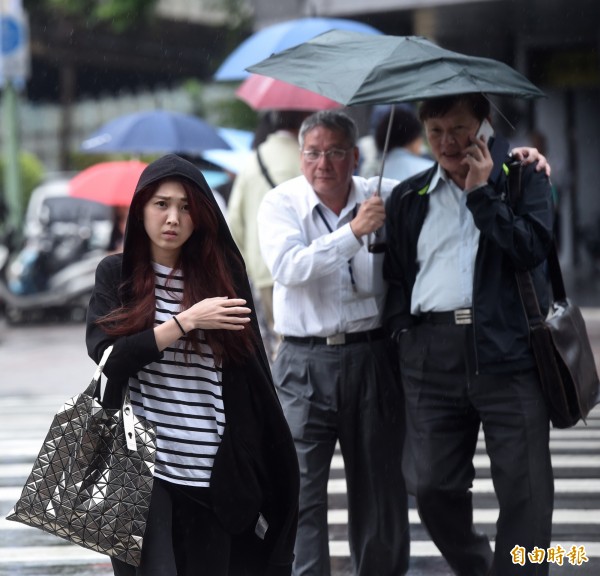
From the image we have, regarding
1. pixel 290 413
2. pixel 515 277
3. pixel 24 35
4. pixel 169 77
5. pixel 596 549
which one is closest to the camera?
pixel 515 277

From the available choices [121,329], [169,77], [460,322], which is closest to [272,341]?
[460,322]

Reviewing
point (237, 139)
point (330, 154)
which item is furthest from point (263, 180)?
point (237, 139)

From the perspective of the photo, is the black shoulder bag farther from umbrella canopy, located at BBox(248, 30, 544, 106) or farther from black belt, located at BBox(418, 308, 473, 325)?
umbrella canopy, located at BBox(248, 30, 544, 106)

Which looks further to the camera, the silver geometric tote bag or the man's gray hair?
the man's gray hair

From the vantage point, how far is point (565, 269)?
19.6m

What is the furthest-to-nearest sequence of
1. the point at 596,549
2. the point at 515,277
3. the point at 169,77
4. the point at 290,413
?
1. the point at 169,77
2. the point at 596,549
3. the point at 290,413
4. the point at 515,277

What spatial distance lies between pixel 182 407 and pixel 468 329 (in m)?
1.27

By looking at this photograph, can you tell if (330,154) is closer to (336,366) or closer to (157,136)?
(336,366)

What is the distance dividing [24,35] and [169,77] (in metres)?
23.1

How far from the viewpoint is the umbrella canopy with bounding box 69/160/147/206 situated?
912 cm

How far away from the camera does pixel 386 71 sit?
4.59 metres

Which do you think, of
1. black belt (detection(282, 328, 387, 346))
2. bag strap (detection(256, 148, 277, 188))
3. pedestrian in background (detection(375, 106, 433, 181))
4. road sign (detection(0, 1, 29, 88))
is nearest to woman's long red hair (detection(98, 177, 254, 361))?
black belt (detection(282, 328, 387, 346))

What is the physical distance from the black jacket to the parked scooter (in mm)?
12118

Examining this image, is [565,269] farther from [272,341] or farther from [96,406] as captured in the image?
[96,406]
